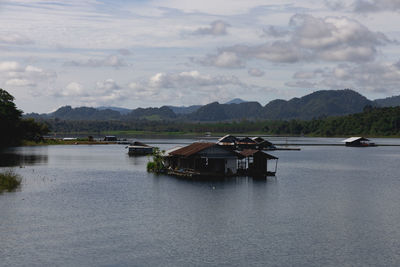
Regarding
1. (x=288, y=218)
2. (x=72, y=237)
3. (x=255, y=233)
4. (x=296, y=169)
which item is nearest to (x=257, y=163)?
(x=296, y=169)

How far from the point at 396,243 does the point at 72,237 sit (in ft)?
88.5

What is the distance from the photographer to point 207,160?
87438 mm

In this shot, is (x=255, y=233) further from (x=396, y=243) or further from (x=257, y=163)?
(x=257, y=163)

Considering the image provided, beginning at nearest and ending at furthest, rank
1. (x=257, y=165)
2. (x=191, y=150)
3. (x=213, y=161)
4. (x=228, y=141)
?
(x=213, y=161) → (x=191, y=150) → (x=257, y=165) → (x=228, y=141)

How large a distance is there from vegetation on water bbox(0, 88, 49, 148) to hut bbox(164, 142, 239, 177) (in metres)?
80.6

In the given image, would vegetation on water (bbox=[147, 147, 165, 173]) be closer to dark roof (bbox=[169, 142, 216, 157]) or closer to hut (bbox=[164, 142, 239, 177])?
dark roof (bbox=[169, 142, 216, 157])

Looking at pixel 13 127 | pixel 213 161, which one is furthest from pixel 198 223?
pixel 13 127

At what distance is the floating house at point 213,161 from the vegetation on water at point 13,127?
Answer: 80143 mm

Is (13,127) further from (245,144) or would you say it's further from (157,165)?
(157,165)

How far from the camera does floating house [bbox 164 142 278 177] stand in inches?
3344

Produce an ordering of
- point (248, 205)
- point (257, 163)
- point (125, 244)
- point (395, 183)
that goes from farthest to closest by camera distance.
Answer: point (257, 163), point (395, 183), point (248, 205), point (125, 244)

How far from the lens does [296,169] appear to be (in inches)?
4213

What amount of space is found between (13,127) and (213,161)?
333 feet

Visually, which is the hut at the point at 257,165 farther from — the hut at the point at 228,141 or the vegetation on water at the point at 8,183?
the hut at the point at 228,141
